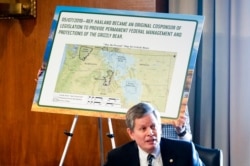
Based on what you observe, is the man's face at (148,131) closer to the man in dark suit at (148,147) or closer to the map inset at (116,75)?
the man in dark suit at (148,147)

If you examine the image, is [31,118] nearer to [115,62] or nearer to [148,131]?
[115,62]

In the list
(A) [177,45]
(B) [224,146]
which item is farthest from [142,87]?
(B) [224,146]

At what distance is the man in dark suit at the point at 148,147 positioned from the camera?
1968 millimetres

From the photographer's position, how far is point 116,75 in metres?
2.72

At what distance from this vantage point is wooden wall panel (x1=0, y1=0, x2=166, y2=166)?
11.4ft

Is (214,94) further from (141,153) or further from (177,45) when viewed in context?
(141,153)

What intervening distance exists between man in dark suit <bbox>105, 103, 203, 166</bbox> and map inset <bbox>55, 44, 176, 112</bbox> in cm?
54

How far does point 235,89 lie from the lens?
10.4ft

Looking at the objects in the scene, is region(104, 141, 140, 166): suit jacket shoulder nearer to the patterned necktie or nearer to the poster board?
the patterned necktie

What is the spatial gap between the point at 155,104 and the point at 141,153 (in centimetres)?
60

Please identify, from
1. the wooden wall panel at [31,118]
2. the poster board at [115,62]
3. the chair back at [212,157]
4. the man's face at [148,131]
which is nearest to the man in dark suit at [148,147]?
the man's face at [148,131]

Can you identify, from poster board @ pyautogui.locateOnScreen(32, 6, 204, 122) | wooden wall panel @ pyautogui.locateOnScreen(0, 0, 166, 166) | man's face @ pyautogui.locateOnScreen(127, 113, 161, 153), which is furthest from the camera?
wooden wall panel @ pyautogui.locateOnScreen(0, 0, 166, 166)

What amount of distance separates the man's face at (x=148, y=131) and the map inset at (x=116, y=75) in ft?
2.01

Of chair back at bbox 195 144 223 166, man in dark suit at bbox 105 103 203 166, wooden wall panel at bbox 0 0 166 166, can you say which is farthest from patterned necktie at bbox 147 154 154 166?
wooden wall panel at bbox 0 0 166 166
